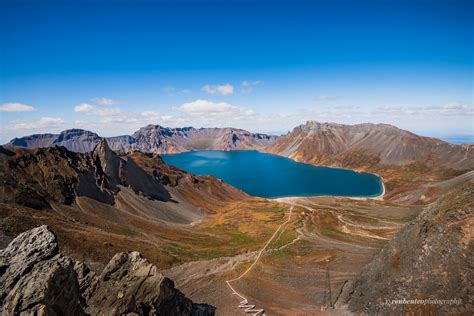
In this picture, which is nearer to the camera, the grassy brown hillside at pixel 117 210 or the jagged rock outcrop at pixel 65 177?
the grassy brown hillside at pixel 117 210

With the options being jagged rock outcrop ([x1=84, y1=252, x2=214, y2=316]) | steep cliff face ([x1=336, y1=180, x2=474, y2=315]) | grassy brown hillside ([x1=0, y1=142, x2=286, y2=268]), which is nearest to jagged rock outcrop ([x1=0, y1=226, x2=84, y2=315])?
jagged rock outcrop ([x1=84, y1=252, x2=214, y2=316])

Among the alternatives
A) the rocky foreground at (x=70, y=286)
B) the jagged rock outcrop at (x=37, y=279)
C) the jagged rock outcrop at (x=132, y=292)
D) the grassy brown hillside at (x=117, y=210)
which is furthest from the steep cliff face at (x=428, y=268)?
the grassy brown hillside at (x=117, y=210)

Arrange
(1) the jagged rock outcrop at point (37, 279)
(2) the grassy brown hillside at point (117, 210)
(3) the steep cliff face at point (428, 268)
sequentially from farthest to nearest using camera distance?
(2) the grassy brown hillside at point (117, 210)
(3) the steep cliff face at point (428, 268)
(1) the jagged rock outcrop at point (37, 279)

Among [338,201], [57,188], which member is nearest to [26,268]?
[57,188]

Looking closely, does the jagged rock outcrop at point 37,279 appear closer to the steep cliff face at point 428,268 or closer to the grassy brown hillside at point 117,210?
the steep cliff face at point 428,268

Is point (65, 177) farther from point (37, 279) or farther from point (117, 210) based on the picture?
point (37, 279)

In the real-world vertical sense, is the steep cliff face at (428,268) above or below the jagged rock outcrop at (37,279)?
below
